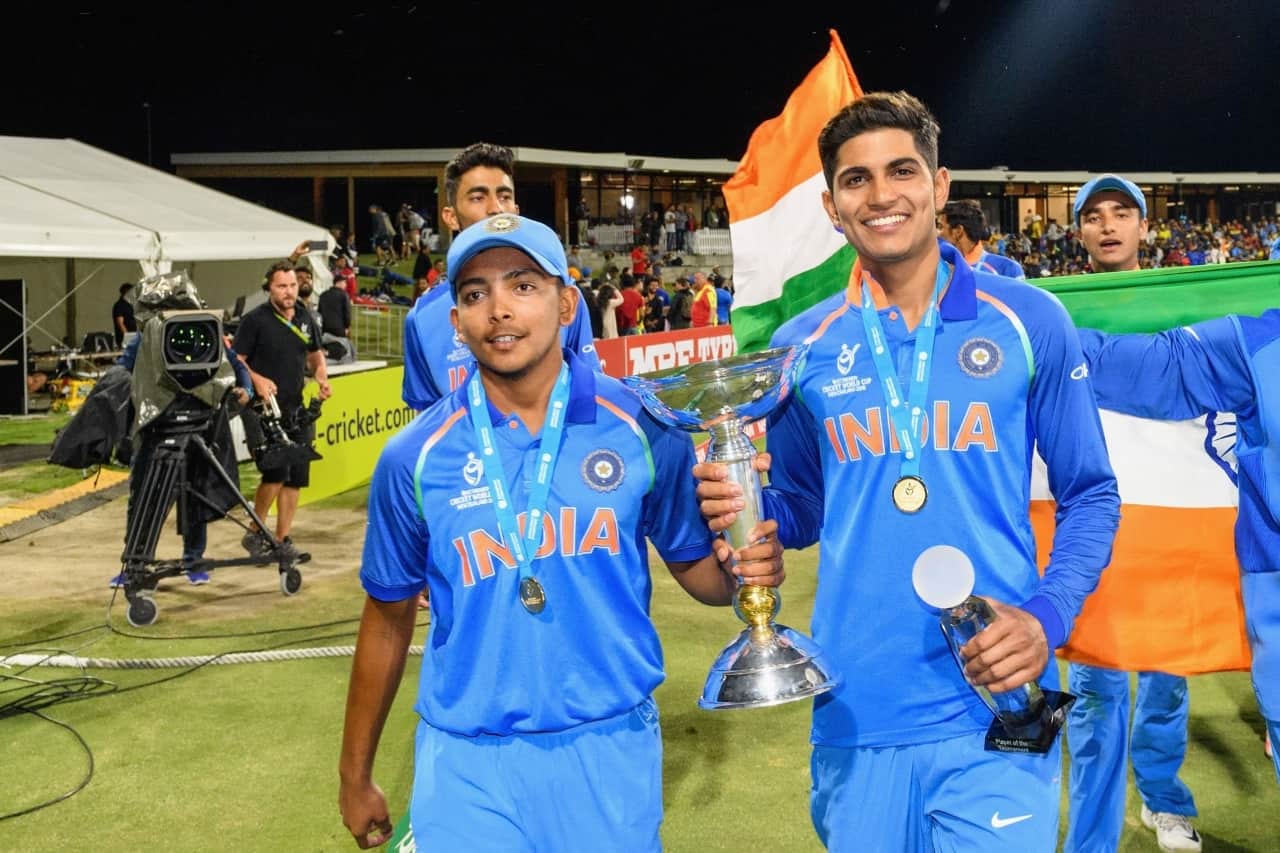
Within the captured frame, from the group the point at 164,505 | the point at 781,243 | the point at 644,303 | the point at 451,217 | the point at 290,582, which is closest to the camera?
the point at 781,243

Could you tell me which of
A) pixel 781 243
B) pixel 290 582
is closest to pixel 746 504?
pixel 781 243

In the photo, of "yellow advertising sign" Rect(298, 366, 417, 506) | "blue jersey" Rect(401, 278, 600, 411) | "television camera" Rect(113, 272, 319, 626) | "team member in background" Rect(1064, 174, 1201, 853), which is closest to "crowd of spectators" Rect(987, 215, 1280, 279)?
"yellow advertising sign" Rect(298, 366, 417, 506)

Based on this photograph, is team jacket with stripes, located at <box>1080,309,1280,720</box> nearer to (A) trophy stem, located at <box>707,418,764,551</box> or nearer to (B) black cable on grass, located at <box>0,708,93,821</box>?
(A) trophy stem, located at <box>707,418,764,551</box>

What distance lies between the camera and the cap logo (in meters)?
2.77

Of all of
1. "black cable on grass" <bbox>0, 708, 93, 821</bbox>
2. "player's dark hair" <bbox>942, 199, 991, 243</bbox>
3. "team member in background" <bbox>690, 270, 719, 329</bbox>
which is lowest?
"black cable on grass" <bbox>0, 708, 93, 821</bbox>

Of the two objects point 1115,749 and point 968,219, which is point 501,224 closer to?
point 1115,749

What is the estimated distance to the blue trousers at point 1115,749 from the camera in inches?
163

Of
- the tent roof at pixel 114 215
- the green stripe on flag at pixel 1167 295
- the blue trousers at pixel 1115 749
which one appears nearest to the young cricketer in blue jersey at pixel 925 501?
the blue trousers at pixel 1115 749

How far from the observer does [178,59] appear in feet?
148

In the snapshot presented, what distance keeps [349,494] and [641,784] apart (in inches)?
420

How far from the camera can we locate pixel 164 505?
→ 8453mm

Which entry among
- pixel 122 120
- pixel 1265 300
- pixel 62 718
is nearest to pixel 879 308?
pixel 1265 300

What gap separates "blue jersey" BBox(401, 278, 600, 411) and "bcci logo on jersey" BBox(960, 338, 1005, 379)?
237 centimetres

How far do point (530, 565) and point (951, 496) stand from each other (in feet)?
2.91
